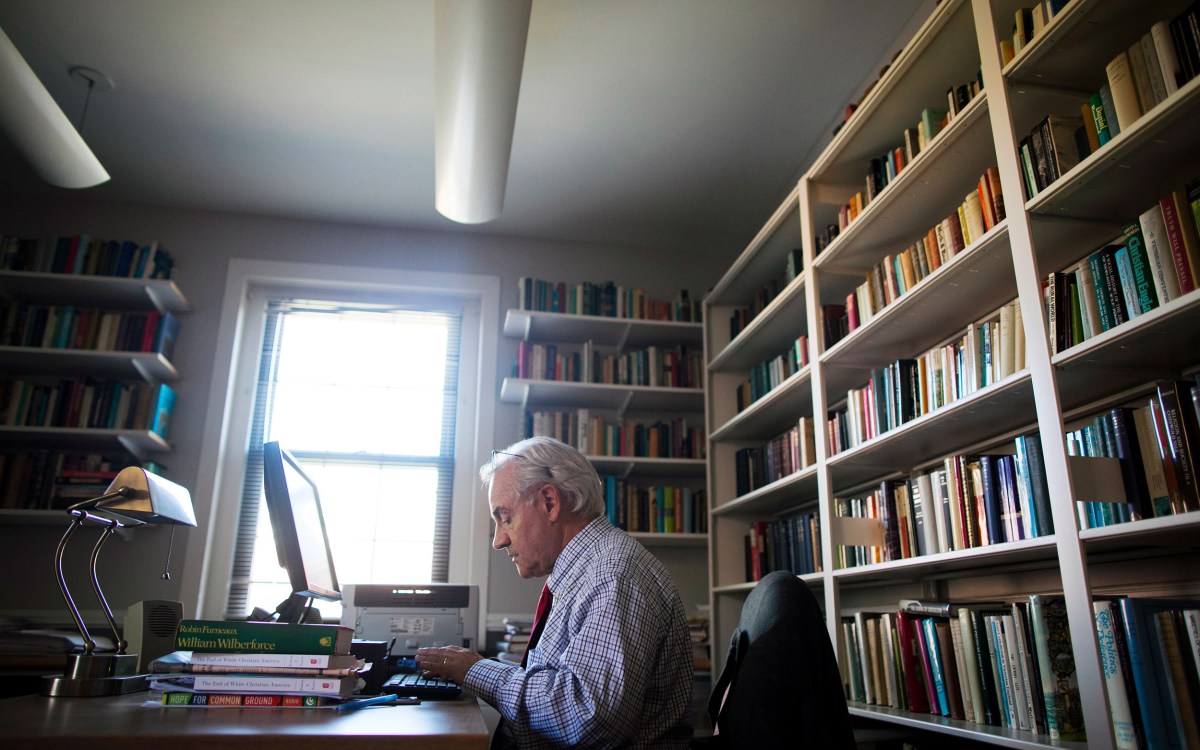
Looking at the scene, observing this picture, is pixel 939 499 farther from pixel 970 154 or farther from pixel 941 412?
pixel 970 154

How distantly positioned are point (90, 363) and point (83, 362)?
3 cm

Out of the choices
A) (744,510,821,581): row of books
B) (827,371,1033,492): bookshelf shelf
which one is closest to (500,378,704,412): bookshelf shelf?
(744,510,821,581): row of books

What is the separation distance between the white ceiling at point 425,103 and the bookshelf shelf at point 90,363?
888 mm

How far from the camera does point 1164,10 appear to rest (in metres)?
1.62

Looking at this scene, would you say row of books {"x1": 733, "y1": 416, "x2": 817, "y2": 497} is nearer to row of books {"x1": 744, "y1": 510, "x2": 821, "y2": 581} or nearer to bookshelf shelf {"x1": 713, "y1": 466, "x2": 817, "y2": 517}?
bookshelf shelf {"x1": 713, "y1": 466, "x2": 817, "y2": 517}

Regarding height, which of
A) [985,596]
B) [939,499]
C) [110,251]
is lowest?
[985,596]

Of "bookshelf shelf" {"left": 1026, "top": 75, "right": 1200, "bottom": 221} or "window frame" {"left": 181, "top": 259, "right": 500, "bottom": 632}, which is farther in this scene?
"window frame" {"left": 181, "top": 259, "right": 500, "bottom": 632}

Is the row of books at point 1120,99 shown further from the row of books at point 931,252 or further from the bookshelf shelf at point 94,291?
the bookshelf shelf at point 94,291


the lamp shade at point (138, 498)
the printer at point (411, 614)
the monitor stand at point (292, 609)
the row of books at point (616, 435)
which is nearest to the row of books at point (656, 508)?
the row of books at point (616, 435)

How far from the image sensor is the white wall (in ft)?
11.8

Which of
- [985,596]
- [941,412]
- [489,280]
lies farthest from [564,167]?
[985,596]

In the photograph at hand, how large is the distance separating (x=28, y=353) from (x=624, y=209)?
2758 mm

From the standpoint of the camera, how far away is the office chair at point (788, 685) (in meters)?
1.22

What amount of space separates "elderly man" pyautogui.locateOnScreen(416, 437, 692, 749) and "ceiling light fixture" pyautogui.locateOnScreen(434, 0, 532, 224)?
1435mm
